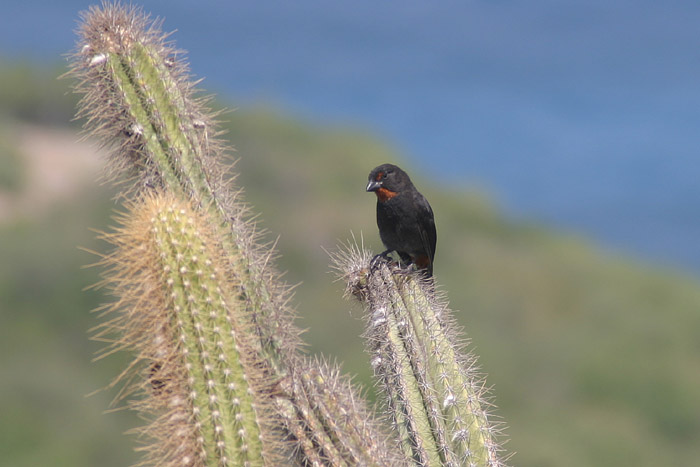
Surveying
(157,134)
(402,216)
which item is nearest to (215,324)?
(157,134)

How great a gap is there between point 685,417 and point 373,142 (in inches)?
827

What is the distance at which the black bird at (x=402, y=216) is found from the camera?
19.0 feet

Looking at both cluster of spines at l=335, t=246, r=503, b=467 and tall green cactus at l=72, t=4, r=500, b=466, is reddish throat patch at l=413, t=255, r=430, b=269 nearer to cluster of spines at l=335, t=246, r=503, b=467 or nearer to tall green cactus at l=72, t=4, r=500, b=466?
tall green cactus at l=72, t=4, r=500, b=466

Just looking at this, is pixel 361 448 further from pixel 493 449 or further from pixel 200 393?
pixel 200 393

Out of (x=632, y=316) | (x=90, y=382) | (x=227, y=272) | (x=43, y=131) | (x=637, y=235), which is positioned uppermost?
(x=637, y=235)

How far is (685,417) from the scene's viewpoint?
27875 mm

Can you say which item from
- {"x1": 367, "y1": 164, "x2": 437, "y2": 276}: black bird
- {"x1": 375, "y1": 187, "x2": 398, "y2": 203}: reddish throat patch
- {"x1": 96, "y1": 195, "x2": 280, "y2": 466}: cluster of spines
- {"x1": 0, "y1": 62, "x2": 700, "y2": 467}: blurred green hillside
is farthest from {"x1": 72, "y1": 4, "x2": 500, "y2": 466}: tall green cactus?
{"x1": 0, "y1": 62, "x2": 700, "y2": 467}: blurred green hillside

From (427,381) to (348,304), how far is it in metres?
23.0

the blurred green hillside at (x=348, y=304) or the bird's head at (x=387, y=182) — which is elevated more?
the blurred green hillside at (x=348, y=304)

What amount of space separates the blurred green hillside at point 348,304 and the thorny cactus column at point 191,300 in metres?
17.4

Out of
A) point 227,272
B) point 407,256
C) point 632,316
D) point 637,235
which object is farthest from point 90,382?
point 637,235

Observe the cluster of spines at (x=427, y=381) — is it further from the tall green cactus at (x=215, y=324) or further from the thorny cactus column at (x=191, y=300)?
the thorny cactus column at (x=191, y=300)

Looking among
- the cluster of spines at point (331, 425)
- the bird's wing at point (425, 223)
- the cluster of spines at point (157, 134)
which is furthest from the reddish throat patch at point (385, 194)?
the cluster of spines at point (331, 425)

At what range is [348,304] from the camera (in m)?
27.0
